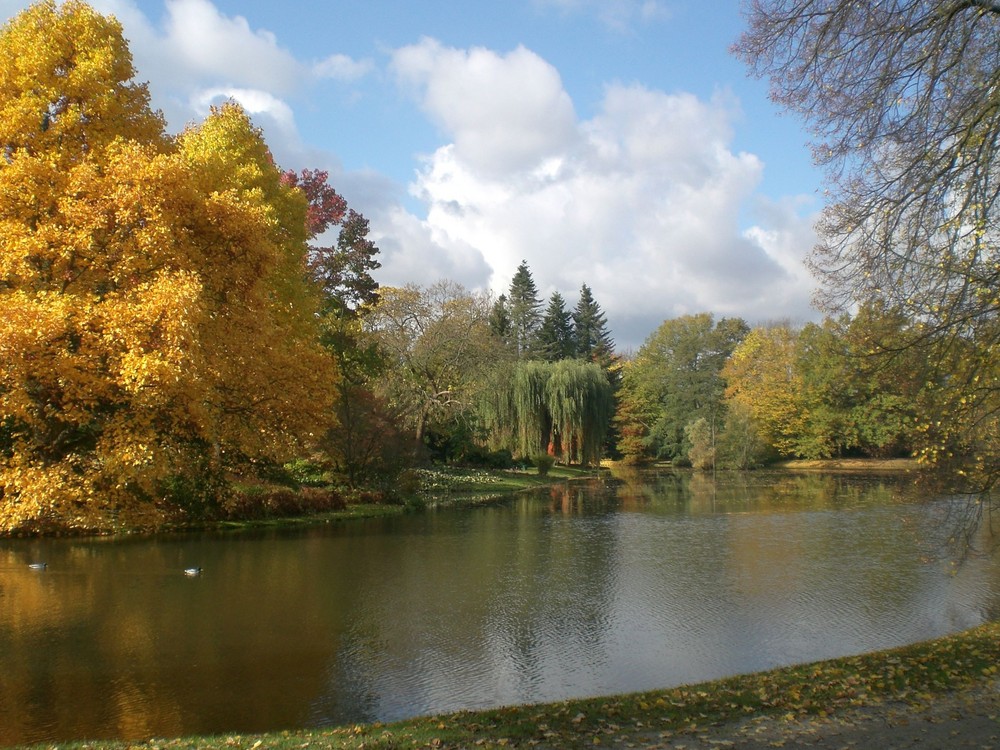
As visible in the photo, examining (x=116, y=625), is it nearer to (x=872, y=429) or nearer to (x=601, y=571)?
(x=601, y=571)

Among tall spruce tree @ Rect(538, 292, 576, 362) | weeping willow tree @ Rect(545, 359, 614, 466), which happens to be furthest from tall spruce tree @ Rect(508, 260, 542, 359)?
weeping willow tree @ Rect(545, 359, 614, 466)

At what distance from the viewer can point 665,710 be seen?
6.62m

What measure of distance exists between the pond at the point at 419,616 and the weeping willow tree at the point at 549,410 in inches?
793

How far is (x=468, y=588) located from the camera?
13750 millimetres

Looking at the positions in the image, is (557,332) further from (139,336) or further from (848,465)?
(139,336)

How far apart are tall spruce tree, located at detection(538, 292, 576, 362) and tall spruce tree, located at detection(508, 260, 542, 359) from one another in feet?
2.84

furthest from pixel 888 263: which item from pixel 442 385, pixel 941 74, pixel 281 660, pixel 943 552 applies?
pixel 442 385

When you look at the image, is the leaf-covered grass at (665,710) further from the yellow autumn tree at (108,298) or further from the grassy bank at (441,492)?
the grassy bank at (441,492)

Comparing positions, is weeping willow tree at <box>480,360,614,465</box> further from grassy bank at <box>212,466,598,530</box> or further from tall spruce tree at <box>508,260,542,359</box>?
tall spruce tree at <box>508,260,542,359</box>

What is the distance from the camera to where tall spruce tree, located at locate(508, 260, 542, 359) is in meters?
61.9

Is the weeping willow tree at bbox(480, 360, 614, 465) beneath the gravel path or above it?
above

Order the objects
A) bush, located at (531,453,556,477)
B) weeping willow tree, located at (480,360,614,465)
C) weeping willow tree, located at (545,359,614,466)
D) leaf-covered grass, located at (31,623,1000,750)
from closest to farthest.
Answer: leaf-covered grass, located at (31,623,1000,750), weeping willow tree, located at (480,360,614,465), bush, located at (531,453,556,477), weeping willow tree, located at (545,359,614,466)

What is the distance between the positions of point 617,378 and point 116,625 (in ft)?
184

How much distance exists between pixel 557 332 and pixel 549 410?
25234 mm
